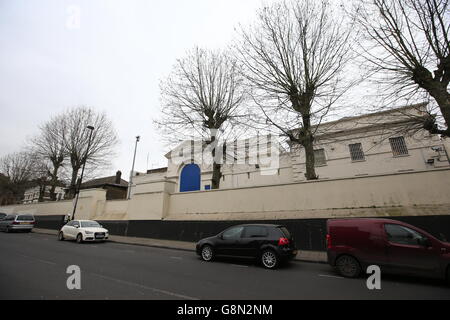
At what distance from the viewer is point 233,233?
859 centimetres

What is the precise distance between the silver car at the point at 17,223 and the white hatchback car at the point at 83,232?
9.83 m

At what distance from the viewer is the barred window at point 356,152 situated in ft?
59.0

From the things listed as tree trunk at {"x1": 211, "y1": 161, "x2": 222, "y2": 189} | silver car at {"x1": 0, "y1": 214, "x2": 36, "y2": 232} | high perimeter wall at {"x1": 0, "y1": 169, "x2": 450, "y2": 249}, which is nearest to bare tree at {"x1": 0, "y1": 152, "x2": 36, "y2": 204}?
silver car at {"x1": 0, "y1": 214, "x2": 36, "y2": 232}

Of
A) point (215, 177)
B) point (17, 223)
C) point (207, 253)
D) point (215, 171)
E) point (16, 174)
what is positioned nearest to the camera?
point (207, 253)

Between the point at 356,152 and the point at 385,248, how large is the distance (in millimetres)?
14405

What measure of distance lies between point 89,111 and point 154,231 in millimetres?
18281

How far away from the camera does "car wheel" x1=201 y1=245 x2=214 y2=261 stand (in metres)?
8.63

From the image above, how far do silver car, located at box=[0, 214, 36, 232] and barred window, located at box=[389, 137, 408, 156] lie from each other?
3483 cm

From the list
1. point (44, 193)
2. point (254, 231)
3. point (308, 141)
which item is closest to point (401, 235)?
point (254, 231)

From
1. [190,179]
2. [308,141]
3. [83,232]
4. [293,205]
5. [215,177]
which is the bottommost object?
[83,232]

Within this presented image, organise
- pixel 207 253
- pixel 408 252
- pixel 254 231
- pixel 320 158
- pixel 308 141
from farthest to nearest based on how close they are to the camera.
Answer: pixel 320 158, pixel 308 141, pixel 207 253, pixel 254 231, pixel 408 252

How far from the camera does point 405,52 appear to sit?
8.70 m

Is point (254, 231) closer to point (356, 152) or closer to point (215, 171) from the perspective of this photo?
point (215, 171)
